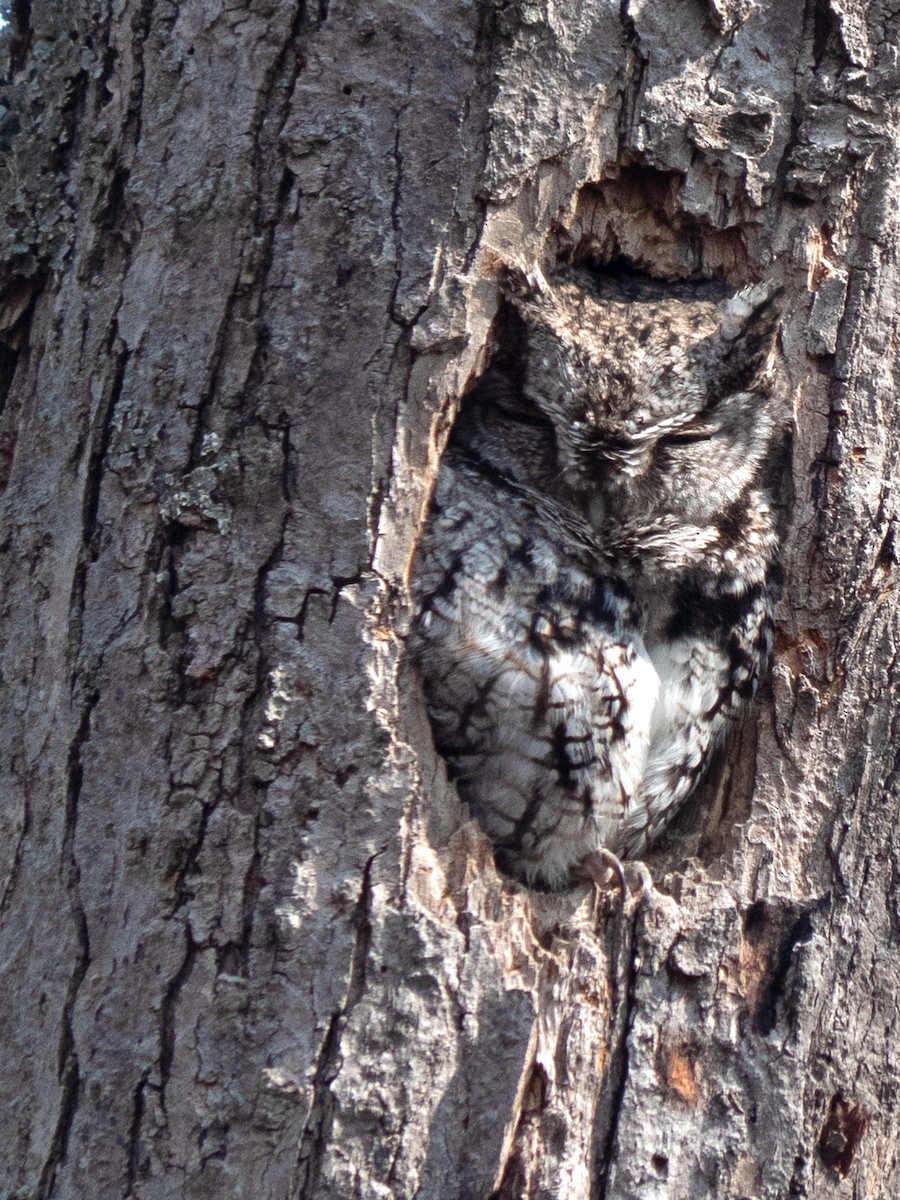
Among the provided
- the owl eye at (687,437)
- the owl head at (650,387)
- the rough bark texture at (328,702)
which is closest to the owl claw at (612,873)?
the rough bark texture at (328,702)

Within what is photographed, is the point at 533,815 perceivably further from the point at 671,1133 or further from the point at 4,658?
the point at 4,658

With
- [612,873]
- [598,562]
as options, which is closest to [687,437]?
[598,562]

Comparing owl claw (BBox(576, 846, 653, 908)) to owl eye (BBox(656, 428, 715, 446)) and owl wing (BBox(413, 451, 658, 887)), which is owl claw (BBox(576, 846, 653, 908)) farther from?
owl eye (BBox(656, 428, 715, 446))

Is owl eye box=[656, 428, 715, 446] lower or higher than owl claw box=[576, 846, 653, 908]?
higher

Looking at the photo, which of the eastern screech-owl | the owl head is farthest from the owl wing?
the owl head

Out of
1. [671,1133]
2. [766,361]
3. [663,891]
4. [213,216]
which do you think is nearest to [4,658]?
[213,216]

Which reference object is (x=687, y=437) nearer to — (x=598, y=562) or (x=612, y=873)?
(x=598, y=562)

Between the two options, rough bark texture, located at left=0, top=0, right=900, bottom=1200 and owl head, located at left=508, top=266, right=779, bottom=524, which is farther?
owl head, located at left=508, top=266, right=779, bottom=524
